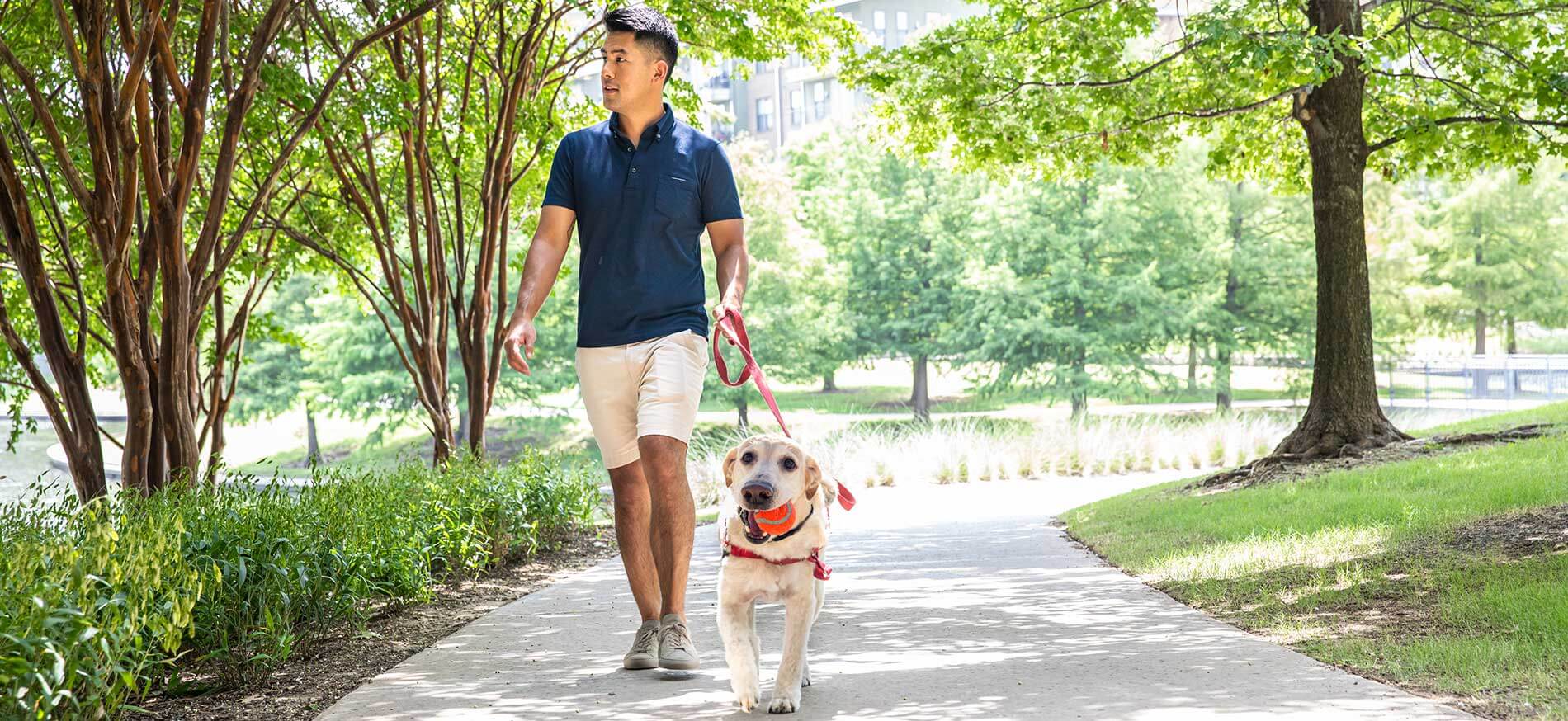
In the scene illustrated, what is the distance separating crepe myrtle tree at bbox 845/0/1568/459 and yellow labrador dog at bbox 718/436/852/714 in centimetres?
714

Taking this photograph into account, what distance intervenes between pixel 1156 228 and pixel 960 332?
5.76 metres

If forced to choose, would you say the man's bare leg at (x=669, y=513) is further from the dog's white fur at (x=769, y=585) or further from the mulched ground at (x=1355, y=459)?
the mulched ground at (x=1355, y=459)

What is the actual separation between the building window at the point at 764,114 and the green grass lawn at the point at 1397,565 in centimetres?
5415

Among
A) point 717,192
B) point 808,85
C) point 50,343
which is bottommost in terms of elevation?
point 50,343

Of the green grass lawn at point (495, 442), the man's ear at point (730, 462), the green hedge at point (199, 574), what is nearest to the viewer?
the green hedge at point (199, 574)

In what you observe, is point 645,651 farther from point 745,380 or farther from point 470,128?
point 470,128

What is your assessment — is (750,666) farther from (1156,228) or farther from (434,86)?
(1156,228)

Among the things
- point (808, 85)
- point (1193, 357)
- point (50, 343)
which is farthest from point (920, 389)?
point (50, 343)

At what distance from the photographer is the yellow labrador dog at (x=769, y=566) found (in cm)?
423

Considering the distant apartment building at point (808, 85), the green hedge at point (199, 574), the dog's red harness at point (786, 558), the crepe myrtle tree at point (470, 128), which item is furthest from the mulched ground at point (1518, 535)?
the distant apartment building at point (808, 85)

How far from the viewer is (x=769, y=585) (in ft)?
14.0

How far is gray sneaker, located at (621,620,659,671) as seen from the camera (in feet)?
16.8

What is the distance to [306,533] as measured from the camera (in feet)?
17.7

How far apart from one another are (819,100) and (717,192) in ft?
190
